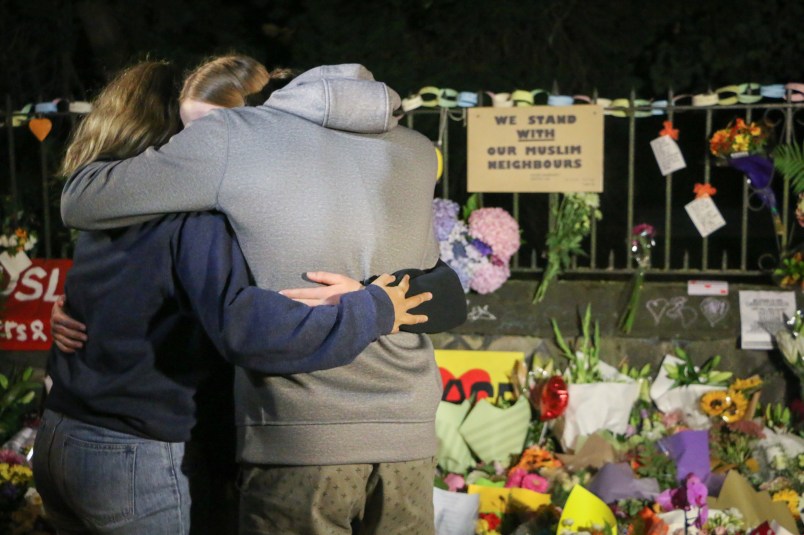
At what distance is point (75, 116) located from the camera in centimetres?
534

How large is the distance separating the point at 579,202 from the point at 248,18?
227 inches

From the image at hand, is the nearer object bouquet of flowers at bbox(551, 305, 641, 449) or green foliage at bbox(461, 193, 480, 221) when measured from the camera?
bouquet of flowers at bbox(551, 305, 641, 449)

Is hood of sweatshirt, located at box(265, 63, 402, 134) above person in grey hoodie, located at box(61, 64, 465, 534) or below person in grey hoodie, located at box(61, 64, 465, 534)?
above

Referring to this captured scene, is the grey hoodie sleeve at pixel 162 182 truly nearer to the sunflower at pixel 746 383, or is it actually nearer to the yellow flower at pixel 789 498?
the yellow flower at pixel 789 498

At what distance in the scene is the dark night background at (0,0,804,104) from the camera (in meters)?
8.62

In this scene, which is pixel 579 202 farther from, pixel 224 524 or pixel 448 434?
pixel 224 524

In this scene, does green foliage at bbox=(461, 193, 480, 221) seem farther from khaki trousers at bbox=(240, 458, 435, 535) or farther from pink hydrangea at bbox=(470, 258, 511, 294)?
khaki trousers at bbox=(240, 458, 435, 535)

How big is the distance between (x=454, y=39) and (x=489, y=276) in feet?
13.6

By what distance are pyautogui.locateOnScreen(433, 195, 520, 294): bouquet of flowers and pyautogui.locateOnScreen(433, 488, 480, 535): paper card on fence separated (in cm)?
167

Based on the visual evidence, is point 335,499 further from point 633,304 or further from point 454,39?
point 454,39

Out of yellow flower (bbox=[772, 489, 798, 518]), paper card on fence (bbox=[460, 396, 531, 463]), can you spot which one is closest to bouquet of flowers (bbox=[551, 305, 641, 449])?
paper card on fence (bbox=[460, 396, 531, 463])

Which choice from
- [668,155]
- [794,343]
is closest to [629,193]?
[668,155]

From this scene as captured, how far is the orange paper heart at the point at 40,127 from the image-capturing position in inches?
209

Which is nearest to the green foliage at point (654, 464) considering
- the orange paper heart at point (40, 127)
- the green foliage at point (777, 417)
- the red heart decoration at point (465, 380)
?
the green foliage at point (777, 417)
